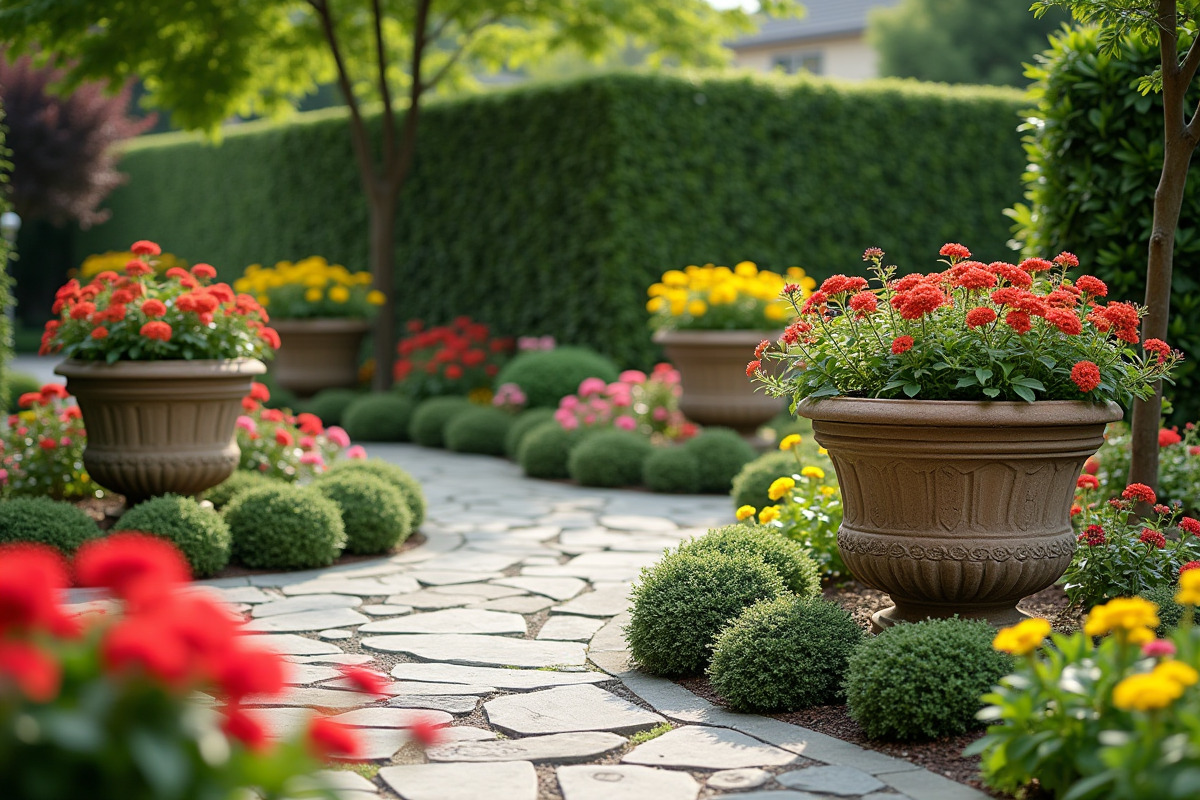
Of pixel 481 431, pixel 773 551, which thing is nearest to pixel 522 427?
pixel 481 431

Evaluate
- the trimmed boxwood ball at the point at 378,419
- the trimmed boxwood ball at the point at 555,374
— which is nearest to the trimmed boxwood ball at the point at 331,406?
the trimmed boxwood ball at the point at 378,419

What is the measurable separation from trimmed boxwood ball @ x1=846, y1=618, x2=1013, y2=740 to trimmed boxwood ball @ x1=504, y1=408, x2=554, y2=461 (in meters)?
5.98

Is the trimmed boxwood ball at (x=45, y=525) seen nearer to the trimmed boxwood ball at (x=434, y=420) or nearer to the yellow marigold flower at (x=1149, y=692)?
the yellow marigold flower at (x=1149, y=692)

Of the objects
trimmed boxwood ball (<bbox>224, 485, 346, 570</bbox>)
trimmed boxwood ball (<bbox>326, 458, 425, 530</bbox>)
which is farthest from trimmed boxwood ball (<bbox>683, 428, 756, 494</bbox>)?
trimmed boxwood ball (<bbox>224, 485, 346, 570</bbox>)

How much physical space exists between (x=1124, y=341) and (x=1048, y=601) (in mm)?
1204

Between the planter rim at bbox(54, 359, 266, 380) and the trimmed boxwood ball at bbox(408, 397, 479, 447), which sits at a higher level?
the planter rim at bbox(54, 359, 266, 380)

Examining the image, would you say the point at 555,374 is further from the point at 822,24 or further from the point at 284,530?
the point at 822,24

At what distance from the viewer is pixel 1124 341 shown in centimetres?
353

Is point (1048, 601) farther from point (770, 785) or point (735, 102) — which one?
point (735, 102)

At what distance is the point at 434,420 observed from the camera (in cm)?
988

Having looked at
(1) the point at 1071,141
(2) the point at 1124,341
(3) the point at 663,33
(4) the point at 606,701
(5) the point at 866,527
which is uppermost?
(3) the point at 663,33

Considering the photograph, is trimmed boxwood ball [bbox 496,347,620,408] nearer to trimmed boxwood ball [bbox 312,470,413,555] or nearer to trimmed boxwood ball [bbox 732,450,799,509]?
trimmed boxwood ball [bbox 732,450,799,509]

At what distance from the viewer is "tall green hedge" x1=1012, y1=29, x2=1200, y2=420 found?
4.85 m

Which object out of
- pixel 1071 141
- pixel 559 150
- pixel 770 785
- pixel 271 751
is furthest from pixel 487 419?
pixel 271 751
